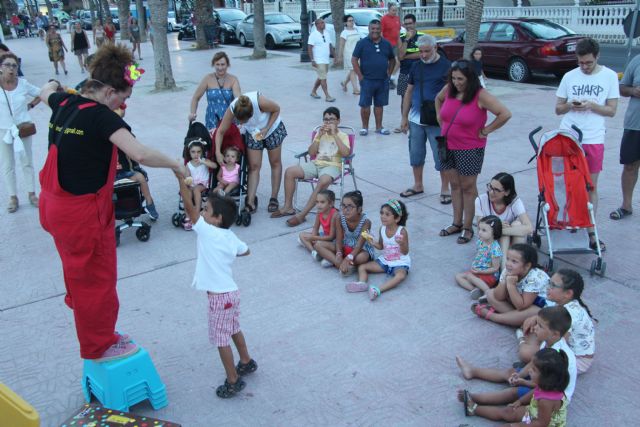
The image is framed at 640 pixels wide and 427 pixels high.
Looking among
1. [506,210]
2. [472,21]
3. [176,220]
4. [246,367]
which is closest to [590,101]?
[506,210]

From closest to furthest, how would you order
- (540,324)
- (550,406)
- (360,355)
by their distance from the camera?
(550,406) → (540,324) → (360,355)

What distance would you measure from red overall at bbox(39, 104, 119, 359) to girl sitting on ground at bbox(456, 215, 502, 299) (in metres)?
2.74

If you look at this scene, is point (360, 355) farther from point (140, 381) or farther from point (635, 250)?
point (635, 250)

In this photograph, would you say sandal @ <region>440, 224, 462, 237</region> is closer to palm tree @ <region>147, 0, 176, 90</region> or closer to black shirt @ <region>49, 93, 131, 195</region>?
black shirt @ <region>49, 93, 131, 195</region>

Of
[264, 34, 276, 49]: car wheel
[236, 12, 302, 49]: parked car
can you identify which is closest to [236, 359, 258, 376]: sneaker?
[236, 12, 302, 49]: parked car

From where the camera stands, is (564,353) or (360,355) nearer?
(564,353)

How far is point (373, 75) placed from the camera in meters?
9.66

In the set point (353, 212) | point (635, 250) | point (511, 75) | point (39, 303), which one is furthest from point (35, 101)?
point (511, 75)

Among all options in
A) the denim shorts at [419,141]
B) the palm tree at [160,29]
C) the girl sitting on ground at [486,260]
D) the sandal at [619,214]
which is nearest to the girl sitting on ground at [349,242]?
the girl sitting on ground at [486,260]

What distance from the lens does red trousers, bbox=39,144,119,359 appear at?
3.14 metres

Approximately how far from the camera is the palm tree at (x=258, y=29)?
19.6 meters

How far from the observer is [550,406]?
2939mm

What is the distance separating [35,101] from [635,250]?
6179 millimetres

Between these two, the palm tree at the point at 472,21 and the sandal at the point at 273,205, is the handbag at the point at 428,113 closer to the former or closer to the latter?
the sandal at the point at 273,205
